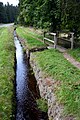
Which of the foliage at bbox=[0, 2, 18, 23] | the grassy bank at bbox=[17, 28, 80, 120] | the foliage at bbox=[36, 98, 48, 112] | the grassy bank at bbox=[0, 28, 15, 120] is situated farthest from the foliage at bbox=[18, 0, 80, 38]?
the foliage at bbox=[0, 2, 18, 23]

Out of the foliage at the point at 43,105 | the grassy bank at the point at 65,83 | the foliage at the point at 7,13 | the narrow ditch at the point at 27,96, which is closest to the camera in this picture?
the grassy bank at the point at 65,83

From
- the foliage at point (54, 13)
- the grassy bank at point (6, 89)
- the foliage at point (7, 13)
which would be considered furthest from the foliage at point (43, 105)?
the foliage at point (7, 13)

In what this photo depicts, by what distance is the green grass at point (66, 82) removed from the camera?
7922 millimetres

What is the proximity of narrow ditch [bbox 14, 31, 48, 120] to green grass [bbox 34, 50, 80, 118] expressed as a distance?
4.50ft

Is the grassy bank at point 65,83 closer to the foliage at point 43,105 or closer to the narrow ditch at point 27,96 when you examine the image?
the foliage at point 43,105

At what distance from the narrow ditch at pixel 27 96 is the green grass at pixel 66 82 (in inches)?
53.9

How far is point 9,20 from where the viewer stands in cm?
10825

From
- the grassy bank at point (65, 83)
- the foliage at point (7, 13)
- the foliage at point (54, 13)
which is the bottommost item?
the foliage at point (7, 13)

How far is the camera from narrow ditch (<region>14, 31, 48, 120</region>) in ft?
32.4

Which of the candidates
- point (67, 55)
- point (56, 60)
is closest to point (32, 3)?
point (67, 55)

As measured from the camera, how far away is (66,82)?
987 cm

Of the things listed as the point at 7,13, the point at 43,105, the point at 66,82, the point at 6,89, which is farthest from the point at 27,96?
the point at 7,13

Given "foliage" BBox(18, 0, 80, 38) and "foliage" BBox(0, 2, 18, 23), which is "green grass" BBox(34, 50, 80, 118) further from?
"foliage" BBox(0, 2, 18, 23)

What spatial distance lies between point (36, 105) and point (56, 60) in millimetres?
3944
